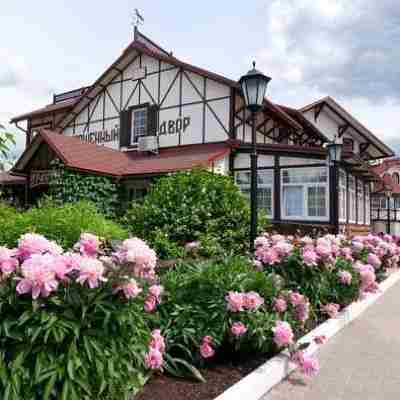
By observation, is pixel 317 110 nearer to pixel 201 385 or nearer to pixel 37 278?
pixel 201 385

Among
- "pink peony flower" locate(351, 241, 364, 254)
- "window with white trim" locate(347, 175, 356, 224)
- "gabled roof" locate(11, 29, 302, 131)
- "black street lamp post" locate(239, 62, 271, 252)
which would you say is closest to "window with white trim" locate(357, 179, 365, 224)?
"window with white trim" locate(347, 175, 356, 224)

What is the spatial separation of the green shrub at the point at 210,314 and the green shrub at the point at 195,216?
2535 mm

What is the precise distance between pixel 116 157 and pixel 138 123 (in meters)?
2.13

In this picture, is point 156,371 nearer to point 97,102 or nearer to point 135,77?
point 135,77

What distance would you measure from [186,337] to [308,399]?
108cm

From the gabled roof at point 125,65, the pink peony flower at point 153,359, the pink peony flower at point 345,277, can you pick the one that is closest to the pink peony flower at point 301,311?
the pink peony flower at point 345,277

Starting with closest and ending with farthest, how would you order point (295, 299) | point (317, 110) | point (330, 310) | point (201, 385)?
1. point (201, 385)
2. point (295, 299)
3. point (330, 310)
4. point (317, 110)

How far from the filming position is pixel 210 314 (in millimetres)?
3285

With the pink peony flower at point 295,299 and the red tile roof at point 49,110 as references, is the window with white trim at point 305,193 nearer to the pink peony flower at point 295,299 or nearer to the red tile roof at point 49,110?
the pink peony flower at point 295,299

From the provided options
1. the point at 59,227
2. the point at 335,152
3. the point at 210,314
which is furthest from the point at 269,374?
the point at 335,152

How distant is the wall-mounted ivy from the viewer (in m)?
13.7

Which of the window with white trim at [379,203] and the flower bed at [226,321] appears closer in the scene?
A: the flower bed at [226,321]

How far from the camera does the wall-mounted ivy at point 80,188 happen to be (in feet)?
45.1

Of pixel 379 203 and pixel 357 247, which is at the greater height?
pixel 379 203
